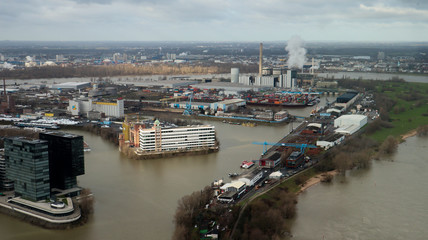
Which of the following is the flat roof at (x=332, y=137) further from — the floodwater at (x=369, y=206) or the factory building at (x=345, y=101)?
the factory building at (x=345, y=101)

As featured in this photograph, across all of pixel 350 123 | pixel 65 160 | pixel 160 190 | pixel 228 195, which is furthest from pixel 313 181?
pixel 350 123

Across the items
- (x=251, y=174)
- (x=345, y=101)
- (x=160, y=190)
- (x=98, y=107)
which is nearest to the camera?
(x=160, y=190)

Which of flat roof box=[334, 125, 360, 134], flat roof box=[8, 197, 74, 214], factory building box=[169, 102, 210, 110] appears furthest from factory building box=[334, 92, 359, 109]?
flat roof box=[8, 197, 74, 214]

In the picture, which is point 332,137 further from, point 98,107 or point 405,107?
point 98,107

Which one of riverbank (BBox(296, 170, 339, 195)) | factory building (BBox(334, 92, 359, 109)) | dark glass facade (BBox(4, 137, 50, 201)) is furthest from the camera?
factory building (BBox(334, 92, 359, 109))

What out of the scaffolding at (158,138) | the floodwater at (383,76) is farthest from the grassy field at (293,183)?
the floodwater at (383,76)

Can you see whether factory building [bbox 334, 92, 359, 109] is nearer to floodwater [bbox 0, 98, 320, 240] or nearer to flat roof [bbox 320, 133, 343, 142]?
flat roof [bbox 320, 133, 343, 142]
